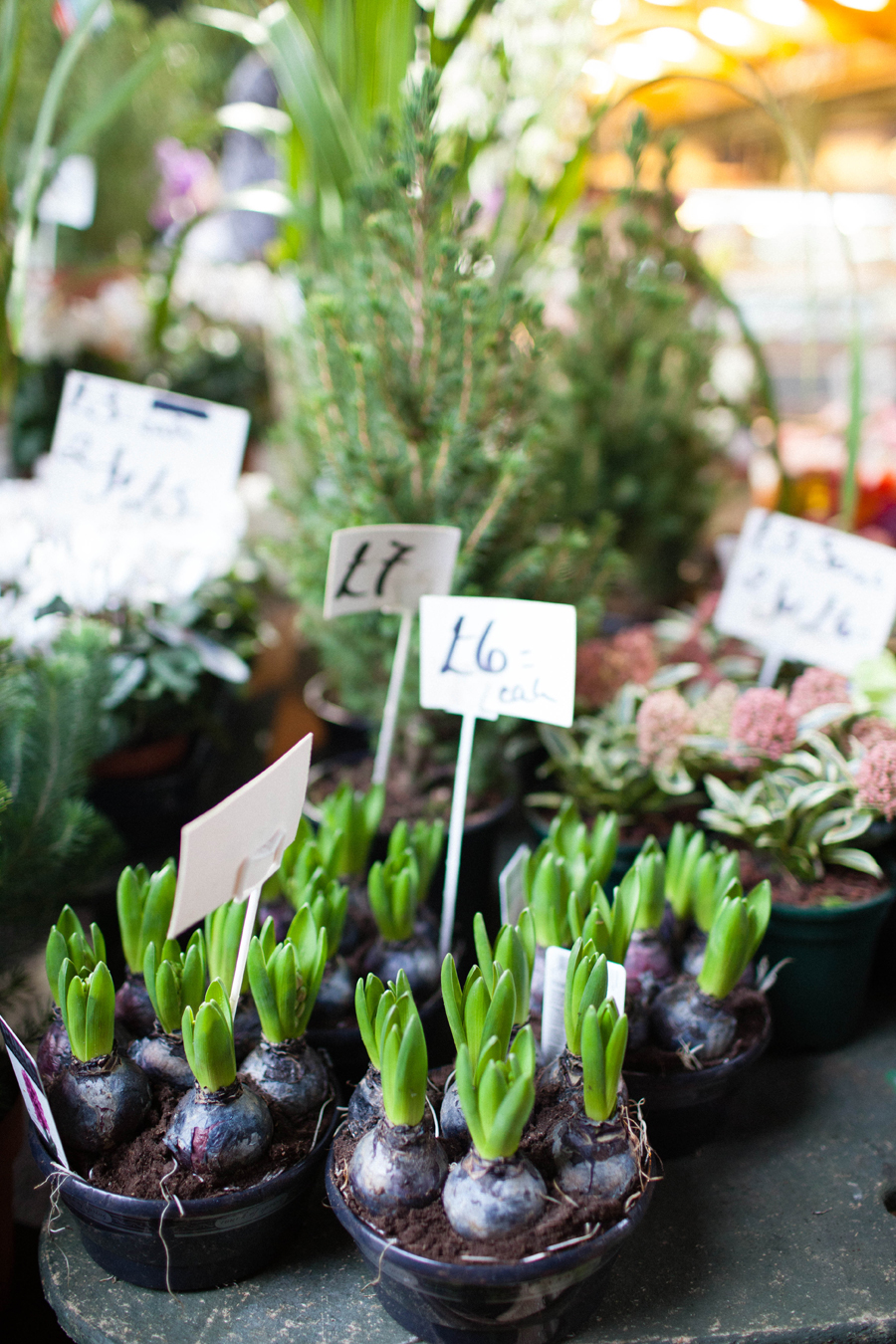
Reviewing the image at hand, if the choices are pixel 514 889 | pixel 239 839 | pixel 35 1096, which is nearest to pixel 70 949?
pixel 35 1096

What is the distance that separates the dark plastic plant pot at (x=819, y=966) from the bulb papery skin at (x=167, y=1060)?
2.08ft

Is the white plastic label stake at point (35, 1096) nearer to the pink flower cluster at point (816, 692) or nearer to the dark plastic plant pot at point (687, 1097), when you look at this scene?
the dark plastic plant pot at point (687, 1097)

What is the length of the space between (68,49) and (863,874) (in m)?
1.45

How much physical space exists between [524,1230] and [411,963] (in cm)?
31

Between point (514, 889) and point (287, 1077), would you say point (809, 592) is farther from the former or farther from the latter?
point (287, 1077)

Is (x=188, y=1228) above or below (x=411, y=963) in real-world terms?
below

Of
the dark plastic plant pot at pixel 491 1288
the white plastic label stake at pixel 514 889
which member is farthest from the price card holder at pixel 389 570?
the dark plastic plant pot at pixel 491 1288

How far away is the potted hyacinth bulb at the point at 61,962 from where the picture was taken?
2.55ft

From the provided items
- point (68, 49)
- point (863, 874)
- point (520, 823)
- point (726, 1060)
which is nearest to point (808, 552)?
point (863, 874)

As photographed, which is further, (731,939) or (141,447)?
(141,447)

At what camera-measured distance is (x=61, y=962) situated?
30.5 inches

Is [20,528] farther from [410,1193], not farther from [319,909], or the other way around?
[410,1193]

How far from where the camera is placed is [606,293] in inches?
65.5

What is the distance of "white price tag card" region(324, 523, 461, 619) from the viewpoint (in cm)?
102
